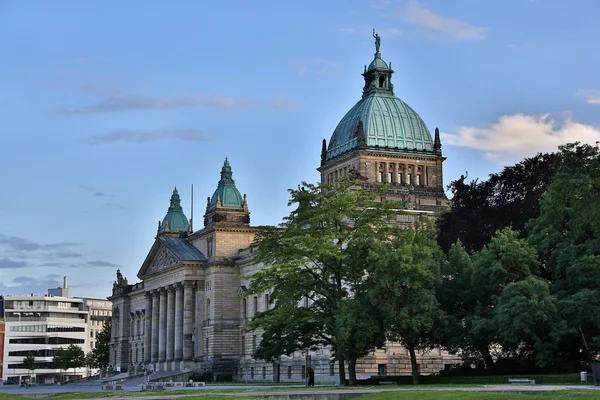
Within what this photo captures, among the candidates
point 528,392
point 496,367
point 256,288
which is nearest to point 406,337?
point 496,367

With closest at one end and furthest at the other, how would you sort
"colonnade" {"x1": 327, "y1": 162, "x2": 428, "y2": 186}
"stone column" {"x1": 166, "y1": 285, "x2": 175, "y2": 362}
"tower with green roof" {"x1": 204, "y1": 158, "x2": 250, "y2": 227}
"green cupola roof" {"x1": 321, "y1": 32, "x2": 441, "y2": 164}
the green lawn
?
the green lawn < "colonnade" {"x1": 327, "y1": 162, "x2": 428, "y2": 186} < "green cupola roof" {"x1": 321, "y1": 32, "x2": 441, "y2": 164} < "tower with green roof" {"x1": 204, "y1": 158, "x2": 250, "y2": 227} < "stone column" {"x1": 166, "y1": 285, "x2": 175, "y2": 362}

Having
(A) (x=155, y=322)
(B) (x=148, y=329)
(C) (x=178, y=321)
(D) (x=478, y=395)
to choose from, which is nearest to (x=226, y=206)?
(C) (x=178, y=321)

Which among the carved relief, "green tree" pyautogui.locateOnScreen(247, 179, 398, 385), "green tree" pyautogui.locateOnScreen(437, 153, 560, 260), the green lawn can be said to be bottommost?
the green lawn

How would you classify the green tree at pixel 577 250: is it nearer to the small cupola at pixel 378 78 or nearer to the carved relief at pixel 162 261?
the small cupola at pixel 378 78

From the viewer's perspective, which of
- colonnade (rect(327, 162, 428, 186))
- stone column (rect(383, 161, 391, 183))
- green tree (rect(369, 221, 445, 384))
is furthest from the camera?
stone column (rect(383, 161, 391, 183))

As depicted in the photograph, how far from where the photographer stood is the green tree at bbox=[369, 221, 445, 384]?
7331 centimetres

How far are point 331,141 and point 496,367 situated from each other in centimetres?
7362

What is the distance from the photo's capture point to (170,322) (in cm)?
15112

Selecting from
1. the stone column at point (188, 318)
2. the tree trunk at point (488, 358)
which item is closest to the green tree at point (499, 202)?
the tree trunk at point (488, 358)

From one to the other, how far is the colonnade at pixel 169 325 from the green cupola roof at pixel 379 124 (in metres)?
28.1

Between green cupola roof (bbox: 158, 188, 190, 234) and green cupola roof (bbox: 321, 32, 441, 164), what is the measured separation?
3317 centimetres

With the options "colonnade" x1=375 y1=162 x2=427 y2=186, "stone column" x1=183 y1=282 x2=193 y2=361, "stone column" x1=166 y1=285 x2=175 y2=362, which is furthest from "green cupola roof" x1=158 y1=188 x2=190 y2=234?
"colonnade" x1=375 y1=162 x2=427 y2=186

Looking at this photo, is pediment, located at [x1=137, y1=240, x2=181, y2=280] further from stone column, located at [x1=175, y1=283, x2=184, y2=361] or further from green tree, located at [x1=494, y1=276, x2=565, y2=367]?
green tree, located at [x1=494, y1=276, x2=565, y2=367]

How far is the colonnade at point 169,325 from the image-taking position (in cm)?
14388
